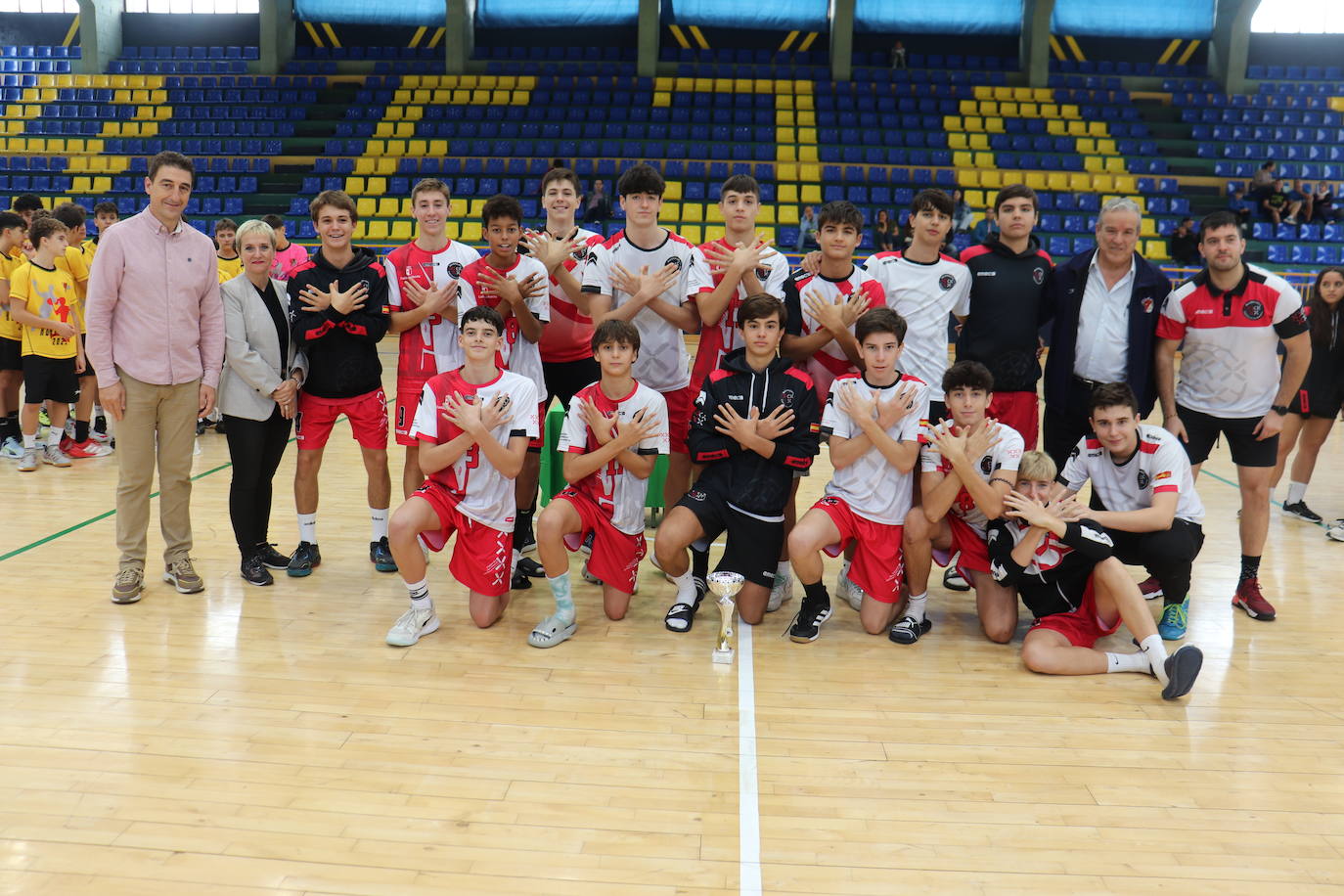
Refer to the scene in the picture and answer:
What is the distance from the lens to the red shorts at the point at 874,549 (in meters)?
4.20

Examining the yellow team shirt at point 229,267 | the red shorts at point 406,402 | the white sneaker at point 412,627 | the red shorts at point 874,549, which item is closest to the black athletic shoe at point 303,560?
the red shorts at point 406,402

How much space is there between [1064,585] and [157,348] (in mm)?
4075

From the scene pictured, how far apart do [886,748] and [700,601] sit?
5.01 feet

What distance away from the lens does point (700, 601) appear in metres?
4.60

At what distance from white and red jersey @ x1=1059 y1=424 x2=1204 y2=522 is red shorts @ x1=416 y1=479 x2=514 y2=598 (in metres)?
2.49

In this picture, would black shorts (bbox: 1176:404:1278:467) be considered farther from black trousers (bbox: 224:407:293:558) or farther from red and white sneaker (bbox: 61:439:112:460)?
red and white sneaker (bbox: 61:439:112:460)

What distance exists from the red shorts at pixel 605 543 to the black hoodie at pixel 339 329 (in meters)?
1.31

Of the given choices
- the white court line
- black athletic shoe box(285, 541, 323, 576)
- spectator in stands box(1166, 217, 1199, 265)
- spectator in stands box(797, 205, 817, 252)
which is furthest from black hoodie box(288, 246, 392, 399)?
spectator in stands box(1166, 217, 1199, 265)

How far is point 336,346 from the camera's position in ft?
15.6

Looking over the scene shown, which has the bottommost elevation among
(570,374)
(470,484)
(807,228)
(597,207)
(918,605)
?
(918,605)

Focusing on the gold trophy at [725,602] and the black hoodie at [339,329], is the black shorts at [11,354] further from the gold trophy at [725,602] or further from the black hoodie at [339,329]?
the gold trophy at [725,602]

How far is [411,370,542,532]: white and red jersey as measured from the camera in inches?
164

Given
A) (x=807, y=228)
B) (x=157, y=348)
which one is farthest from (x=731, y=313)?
(x=807, y=228)

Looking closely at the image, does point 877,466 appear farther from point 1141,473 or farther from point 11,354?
point 11,354
